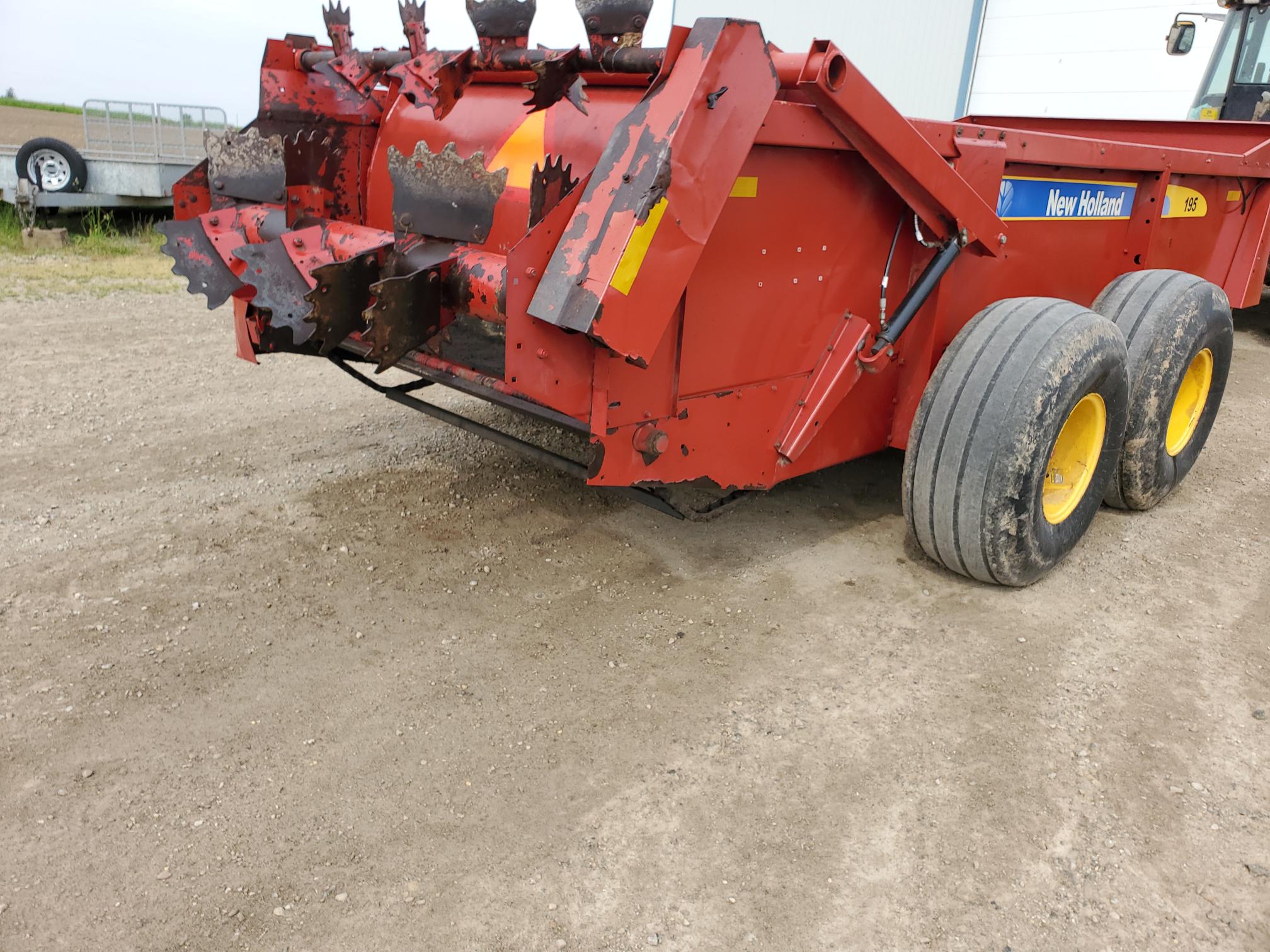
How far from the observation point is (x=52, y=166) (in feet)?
36.9

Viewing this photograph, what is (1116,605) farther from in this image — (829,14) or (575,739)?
(829,14)

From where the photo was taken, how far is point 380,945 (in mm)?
1911

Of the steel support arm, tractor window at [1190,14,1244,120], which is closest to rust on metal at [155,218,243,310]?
the steel support arm

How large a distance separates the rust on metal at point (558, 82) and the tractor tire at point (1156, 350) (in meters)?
2.21

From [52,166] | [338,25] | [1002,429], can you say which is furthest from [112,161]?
[1002,429]

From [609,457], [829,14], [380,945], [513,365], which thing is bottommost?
[380,945]

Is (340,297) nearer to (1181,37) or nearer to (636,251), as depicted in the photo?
(636,251)

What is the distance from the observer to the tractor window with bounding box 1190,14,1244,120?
701 centimetres

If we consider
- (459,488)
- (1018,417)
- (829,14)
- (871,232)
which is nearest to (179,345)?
(459,488)

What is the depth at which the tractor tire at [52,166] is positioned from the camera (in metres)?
11.0

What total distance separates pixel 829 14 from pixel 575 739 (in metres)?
15.9

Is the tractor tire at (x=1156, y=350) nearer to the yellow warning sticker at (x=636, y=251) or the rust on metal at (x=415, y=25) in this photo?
the yellow warning sticker at (x=636, y=251)

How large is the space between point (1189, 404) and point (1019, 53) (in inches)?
439

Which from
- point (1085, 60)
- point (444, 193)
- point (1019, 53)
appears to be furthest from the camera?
point (1019, 53)
